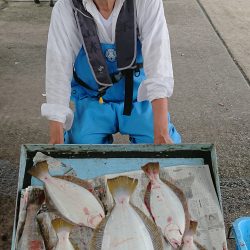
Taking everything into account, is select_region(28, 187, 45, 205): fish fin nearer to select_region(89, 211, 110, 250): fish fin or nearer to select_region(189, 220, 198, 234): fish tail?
select_region(89, 211, 110, 250): fish fin

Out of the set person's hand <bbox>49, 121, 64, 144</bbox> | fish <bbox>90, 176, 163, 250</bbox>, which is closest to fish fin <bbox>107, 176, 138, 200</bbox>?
fish <bbox>90, 176, 163, 250</bbox>

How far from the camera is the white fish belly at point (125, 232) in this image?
5.30 feet

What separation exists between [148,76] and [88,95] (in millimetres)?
399

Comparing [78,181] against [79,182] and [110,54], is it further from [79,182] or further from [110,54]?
[110,54]

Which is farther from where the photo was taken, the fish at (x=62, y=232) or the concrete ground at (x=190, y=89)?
the concrete ground at (x=190, y=89)

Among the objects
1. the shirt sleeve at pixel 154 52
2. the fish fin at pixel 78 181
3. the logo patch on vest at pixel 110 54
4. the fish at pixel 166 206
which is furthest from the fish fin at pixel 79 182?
the logo patch on vest at pixel 110 54

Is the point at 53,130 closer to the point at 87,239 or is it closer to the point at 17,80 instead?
the point at 87,239

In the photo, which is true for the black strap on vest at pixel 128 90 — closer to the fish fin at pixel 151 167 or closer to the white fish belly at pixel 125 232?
the fish fin at pixel 151 167

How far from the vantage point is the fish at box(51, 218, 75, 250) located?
65.0 inches

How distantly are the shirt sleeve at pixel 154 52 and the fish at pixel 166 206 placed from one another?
0.38 meters

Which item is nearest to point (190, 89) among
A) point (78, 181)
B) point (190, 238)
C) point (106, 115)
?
point (106, 115)

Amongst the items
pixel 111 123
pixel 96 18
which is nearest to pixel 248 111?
pixel 111 123

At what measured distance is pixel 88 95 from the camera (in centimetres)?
238

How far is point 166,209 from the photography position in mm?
1771
